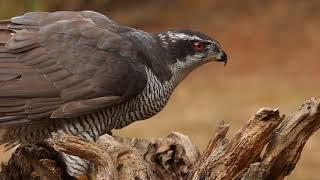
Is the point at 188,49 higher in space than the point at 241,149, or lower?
higher

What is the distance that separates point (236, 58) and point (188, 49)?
681 centimetres

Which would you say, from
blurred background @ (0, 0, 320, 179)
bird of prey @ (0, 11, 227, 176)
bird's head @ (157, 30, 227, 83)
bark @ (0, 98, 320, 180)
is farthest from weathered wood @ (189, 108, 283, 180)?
blurred background @ (0, 0, 320, 179)

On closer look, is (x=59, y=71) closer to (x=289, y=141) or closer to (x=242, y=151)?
(x=242, y=151)

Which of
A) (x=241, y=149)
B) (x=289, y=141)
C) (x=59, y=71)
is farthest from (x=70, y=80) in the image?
(x=289, y=141)

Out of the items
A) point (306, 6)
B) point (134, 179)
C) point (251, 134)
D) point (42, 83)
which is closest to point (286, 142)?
point (251, 134)

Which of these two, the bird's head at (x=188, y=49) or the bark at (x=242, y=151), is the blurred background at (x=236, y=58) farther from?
the bark at (x=242, y=151)

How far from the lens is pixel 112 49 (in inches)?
179

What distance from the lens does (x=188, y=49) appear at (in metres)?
4.75

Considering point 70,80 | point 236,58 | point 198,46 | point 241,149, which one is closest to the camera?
point 241,149

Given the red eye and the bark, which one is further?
the red eye

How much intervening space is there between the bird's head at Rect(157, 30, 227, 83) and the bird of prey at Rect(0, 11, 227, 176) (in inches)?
5.6

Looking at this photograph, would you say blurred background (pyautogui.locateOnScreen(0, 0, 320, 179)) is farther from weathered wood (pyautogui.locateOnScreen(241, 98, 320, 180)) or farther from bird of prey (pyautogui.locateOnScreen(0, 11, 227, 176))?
weathered wood (pyautogui.locateOnScreen(241, 98, 320, 180))

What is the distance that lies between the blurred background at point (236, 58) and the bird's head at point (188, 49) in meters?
2.71

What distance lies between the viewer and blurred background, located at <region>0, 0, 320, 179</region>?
908cm
